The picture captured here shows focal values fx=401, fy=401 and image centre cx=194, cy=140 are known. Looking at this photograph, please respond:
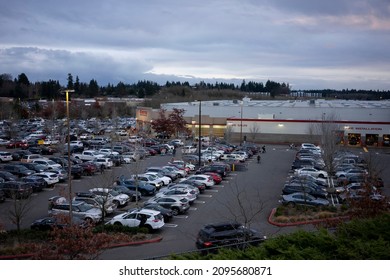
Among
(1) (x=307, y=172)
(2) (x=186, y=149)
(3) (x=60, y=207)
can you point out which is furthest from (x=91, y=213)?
(2) (x=186, y=149)

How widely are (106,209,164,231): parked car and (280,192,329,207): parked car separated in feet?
23.0

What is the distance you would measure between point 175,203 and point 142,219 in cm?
274

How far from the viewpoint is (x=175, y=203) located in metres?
18.4

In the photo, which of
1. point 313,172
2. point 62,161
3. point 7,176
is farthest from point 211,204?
point 62,161

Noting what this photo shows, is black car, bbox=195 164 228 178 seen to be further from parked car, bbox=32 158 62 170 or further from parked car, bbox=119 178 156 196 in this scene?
parked car, bbox=32 158 62 170

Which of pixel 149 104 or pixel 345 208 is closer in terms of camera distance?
pixel 345 208

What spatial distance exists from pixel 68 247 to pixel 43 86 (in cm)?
9925

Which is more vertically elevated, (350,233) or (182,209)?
(350,233)

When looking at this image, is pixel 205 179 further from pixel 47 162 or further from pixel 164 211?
pixel 47 162

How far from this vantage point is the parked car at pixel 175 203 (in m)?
18.3

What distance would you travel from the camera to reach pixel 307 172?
2750cm

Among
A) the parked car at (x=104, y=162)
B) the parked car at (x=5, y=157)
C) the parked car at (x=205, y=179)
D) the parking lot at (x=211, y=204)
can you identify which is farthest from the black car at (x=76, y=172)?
the parked car at (x=5, y=157)

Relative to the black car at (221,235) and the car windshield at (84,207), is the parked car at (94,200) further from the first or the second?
the black car at (221,235)
